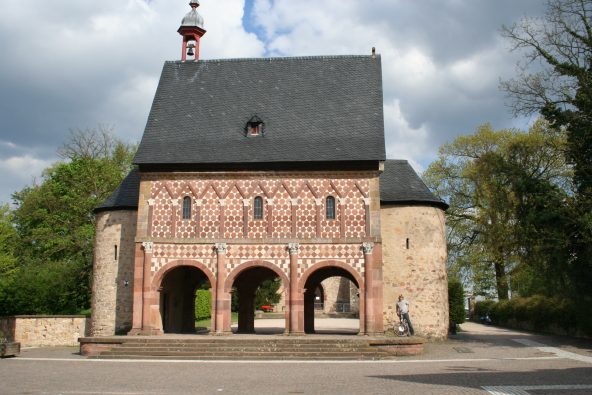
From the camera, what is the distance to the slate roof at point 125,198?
28703mm

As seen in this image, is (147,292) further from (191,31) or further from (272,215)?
(191,31)

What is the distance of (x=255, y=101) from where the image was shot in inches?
1171

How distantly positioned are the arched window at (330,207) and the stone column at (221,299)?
15.3 ft

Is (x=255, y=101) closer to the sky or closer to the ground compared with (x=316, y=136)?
closer to the sky

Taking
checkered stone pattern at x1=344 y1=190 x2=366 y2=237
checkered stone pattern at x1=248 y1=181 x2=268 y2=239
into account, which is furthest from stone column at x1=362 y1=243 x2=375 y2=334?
checkered stone pattern at x1=248 y1=181 x2=268 y2=239

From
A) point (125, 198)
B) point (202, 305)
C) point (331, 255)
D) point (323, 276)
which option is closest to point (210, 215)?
point (125, 198)

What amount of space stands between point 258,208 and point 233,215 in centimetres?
→ 113

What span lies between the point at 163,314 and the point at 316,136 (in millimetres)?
10705

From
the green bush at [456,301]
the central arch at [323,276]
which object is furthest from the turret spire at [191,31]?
the green bush at [456,301]

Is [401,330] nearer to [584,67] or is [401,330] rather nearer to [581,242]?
[581,242]

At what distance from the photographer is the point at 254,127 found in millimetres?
28328

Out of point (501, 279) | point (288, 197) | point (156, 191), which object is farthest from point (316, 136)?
point (501, 279)

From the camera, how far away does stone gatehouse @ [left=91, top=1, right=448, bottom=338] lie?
26.1 meters

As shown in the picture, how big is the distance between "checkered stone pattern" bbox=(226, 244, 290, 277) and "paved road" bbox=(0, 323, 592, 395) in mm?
6711
